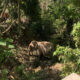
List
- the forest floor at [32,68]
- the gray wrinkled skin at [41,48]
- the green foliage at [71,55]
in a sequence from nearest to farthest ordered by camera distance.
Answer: the green foliage at [71,55]
the forest floor at [32,68]
the gray wrinkled skin at [41,48]

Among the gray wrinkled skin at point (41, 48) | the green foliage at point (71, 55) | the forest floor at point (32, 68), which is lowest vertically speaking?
the forest floor at point (32, 68)

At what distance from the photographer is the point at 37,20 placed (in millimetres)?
8531

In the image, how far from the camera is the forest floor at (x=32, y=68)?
5066mm

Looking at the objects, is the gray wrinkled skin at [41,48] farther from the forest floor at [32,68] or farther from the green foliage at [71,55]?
the green foliage at [71,55]

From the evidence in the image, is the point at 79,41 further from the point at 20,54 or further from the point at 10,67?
the point at 20,54

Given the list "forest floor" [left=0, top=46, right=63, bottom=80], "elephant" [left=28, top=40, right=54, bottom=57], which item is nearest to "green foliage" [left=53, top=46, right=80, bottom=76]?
"forest floor" [left=0, top=46, right=63, bottom=80]

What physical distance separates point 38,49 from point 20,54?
946 millimetres

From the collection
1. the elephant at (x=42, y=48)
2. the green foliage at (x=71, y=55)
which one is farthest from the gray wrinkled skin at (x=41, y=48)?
the green foliage at (x=71, y=55)

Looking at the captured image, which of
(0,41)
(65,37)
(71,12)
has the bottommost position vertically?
(65,37)

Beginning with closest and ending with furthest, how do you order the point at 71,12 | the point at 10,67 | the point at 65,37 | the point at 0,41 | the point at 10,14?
1. the point at 0,41
2. the point at 71,12
3. the point at 10,67
4. the point at 65,37
5. the point at 10,14

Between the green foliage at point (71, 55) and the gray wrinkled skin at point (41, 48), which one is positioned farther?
the gray wrinkled skin at point (41, 48)

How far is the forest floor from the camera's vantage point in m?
5.07

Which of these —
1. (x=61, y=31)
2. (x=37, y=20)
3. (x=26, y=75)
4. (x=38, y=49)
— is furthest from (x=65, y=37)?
(x=26, y=75)

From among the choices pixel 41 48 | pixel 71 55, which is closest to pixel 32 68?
pixel 41 48
